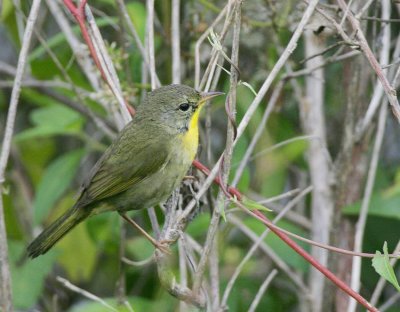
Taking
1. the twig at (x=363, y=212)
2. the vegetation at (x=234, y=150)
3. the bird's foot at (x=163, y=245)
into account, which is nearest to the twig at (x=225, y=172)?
the vegetation at (x=234, y=150)

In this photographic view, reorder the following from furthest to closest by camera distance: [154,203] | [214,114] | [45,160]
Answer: [45,160], [214,114], [154,203]

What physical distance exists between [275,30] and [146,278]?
A: 161cm

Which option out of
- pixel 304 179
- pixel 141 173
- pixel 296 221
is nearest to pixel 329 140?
pixel 304 179

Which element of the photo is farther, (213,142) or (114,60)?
(213,142)

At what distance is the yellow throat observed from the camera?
3.17 m

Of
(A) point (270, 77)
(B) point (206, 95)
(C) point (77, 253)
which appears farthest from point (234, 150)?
(C) point (77, 253)

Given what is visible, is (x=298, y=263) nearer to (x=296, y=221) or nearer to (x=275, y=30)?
(x=296, y=221)

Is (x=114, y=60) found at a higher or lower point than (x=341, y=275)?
higher

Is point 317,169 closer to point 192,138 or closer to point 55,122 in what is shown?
point 192,138

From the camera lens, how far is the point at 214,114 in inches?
187

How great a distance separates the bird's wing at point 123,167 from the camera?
331 centimetres

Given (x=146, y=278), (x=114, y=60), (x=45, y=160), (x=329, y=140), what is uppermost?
(x=114, y=60)

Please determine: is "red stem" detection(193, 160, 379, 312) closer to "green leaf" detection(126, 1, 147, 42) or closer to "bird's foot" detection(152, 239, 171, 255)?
"bird's foot" detection(152, 239, 171, 255)

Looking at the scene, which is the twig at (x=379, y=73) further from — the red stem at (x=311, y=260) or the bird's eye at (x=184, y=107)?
the bird's eye at (x=184, y=107)
